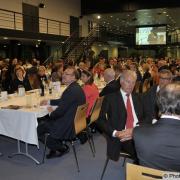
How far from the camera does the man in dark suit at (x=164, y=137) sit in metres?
1.94

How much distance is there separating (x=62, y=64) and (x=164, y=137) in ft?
20.2

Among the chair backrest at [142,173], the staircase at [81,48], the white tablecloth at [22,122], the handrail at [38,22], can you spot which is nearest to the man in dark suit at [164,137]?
the chair backrest at [142,173]

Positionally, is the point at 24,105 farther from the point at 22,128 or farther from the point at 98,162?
the point at 98,162

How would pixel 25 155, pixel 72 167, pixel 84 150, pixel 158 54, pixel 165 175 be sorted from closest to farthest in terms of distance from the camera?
1. pixel 165 175
2. pixel 72 167
3. pixel 25 155
4. pixel 84 150
5. pixel 158 54

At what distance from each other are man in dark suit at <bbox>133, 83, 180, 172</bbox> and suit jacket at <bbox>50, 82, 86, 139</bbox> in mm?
2093

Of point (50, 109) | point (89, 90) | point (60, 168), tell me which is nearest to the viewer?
point (60, 168)

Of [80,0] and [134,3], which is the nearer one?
[134,3]

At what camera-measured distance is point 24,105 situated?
471cm

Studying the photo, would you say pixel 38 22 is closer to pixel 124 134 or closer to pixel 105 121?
pixel 105 121

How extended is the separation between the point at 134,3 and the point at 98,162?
15.7m

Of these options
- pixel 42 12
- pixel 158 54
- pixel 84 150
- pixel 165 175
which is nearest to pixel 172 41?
pixel 158 54

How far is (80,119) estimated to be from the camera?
4047 millimetres

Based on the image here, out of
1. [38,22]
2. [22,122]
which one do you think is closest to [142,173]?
[22,122]

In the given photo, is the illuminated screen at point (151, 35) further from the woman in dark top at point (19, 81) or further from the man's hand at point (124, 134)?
the man's hand at point (124, 134)
